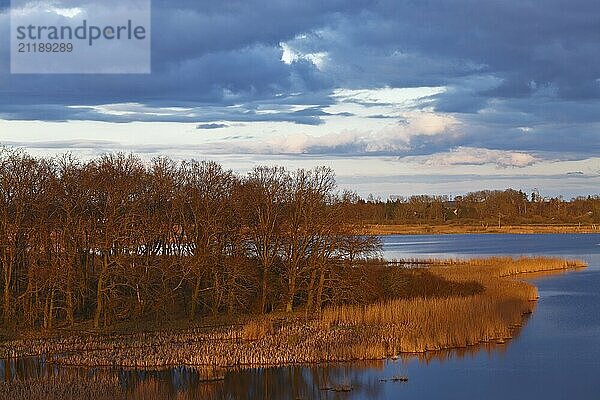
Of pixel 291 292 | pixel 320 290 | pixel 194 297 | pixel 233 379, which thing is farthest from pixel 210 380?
pixel 320 290

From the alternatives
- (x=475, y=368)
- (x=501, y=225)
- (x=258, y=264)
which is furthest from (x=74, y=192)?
(x=501, y=225)

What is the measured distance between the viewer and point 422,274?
4088 centimetres

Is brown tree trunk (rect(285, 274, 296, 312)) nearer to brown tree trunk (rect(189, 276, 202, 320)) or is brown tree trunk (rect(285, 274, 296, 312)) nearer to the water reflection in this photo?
brown tree trunk (rect(189, 276, 202, 320))

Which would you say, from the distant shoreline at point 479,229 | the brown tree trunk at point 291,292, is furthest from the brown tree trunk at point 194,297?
the distant shoreline at point 479,229

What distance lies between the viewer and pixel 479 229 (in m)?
112

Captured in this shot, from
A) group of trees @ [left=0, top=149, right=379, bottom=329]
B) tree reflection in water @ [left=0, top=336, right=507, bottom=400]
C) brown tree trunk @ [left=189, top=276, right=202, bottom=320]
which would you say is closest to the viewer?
tree reflection in water @ [left=0, top=336, right=507, bottom=400]

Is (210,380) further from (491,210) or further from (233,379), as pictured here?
(491,210)

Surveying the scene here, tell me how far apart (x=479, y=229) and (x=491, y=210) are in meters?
20.3

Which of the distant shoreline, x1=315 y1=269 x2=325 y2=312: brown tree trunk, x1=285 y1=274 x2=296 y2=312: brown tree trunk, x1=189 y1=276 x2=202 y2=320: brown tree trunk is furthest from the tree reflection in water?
the distant shoreline

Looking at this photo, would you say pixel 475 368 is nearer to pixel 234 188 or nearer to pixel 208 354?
pixel 208 354

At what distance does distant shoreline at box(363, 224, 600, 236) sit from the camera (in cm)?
10731

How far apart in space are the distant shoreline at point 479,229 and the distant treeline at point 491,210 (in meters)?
2.91

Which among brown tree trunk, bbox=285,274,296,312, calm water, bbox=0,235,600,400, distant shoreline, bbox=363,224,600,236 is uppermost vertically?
distant shoreline, bbox=363,224,600,236

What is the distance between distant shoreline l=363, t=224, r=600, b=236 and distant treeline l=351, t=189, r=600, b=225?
9.54 ft
